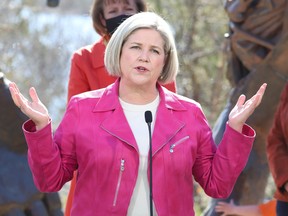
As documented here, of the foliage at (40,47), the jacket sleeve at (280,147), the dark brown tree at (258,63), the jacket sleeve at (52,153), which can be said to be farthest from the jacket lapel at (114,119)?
the foliage at (40,47)

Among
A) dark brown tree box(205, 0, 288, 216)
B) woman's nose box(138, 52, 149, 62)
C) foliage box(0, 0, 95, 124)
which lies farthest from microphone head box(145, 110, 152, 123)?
foliage box(0, 0, 95, 124)

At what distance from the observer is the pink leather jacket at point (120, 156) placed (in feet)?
10.9

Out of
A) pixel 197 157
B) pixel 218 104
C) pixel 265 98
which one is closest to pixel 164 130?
pixel 197 157

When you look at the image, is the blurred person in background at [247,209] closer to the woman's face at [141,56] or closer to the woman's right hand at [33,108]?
the woman's face at [141,56]

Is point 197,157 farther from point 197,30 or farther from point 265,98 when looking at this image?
point 197,30

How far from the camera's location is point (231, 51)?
6.04 meters

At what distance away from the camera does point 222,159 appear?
3.40 metres

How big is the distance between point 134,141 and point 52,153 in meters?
0.28

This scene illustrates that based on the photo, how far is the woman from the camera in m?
3.31

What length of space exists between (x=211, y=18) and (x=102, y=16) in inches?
264

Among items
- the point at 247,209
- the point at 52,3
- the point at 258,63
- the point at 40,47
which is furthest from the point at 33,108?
the point at 40,47

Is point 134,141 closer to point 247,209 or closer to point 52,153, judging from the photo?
point 52,153

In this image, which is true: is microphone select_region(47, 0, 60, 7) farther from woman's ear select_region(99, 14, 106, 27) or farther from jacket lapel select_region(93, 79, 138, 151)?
jacket lapel select_region(93, 79, 138, 151)

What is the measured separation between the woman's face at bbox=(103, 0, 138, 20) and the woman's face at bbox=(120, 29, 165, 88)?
47.6 inches
